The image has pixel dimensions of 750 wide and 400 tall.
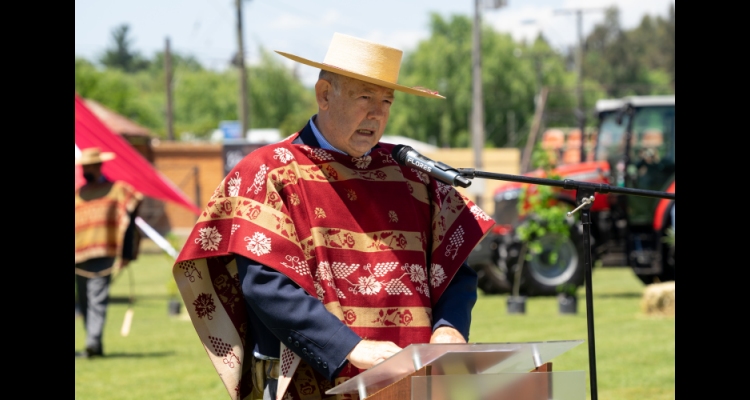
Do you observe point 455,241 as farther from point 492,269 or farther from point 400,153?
point 492,269

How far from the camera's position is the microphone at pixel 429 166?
347 cm

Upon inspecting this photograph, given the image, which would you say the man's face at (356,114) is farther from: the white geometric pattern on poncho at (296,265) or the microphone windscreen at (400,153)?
the white geometric pattern on poncho at (296,265)

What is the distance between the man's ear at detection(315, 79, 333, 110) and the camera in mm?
3793

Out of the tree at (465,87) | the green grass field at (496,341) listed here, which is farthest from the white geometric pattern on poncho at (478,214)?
the tree at (465,87)

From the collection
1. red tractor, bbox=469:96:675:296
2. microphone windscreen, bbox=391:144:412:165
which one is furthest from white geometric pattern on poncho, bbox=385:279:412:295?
red tractor, bbox=469:96:675:296

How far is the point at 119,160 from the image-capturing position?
1422 cm

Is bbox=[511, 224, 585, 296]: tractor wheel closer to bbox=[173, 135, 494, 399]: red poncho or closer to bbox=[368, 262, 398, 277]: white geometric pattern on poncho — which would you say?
bbox=[173, 135, 494, 399]: red poncho

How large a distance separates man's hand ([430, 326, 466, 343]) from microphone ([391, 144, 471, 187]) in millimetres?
508

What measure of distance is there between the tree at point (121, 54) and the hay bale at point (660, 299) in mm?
128424

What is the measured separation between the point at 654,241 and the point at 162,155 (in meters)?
22.0
